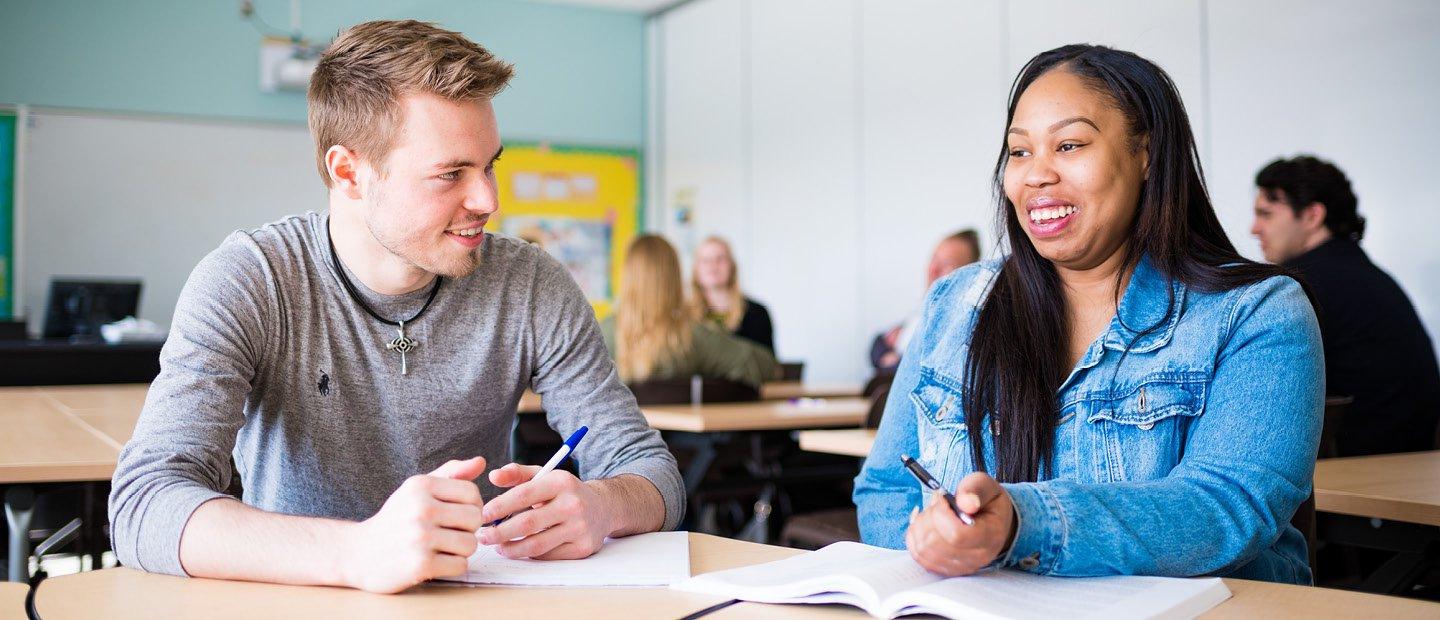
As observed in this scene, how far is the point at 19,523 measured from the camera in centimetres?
210

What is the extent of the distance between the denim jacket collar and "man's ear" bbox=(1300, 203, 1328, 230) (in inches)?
96.1

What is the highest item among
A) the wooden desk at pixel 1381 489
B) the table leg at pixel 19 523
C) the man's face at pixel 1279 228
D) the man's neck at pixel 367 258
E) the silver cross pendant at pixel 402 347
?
the man's face at pixel 1279 228

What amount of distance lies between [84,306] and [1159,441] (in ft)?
19.4

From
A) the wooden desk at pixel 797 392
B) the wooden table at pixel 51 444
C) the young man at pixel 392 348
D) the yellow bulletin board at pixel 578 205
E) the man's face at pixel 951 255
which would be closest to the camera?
the young man at pixel 392 348

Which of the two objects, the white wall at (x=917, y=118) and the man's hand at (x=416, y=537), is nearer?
the man's hand at (x=416, y=537)

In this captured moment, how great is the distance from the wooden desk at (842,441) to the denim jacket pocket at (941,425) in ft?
3.40

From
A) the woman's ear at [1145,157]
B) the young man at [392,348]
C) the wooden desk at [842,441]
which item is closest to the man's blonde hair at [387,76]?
the young man at [392,348]

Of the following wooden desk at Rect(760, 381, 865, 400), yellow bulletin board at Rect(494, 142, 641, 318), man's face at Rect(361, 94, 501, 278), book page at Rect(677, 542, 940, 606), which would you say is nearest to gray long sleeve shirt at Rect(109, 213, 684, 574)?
man's face at Rect(361, 94, 501, 278)

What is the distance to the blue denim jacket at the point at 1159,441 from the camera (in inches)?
45.8

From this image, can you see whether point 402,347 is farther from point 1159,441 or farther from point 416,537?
point 1159,441

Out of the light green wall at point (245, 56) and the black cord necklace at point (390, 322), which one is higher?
the light green wall at point (245, 56)

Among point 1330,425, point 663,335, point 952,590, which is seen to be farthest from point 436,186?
point 663,335

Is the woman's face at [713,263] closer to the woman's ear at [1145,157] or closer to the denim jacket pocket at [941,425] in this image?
the denim jacket pocket at [941,425]

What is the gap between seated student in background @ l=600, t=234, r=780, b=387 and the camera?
414 cm
